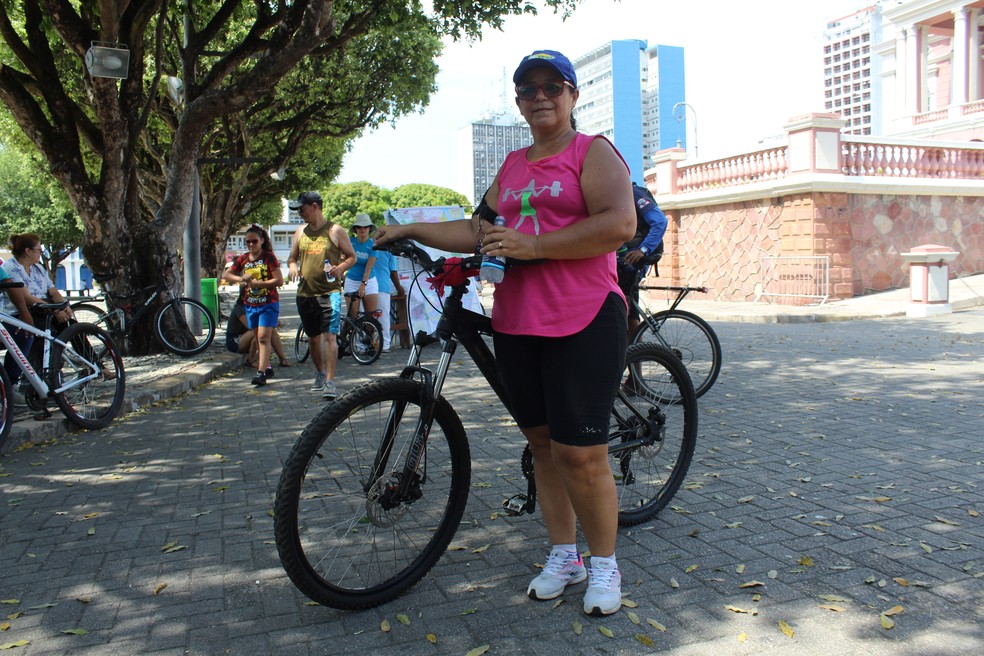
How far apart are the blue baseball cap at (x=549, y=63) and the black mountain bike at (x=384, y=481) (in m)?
0.70

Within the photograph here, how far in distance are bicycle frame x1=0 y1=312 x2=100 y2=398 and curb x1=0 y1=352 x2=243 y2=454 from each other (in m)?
0.28

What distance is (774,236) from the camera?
20812 millimetres

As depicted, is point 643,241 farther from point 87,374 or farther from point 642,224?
point 87,374

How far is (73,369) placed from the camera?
6863 millimetres

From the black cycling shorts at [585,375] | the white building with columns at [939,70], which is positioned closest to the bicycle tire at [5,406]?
the black cycling shorts at [585,375]

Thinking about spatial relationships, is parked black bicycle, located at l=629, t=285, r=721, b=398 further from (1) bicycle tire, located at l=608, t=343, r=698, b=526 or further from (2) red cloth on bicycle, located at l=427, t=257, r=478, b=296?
(2) red cloth on bicycle, located at l=427, t=257, r=478, b=296

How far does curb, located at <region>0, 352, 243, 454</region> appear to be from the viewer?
21.3 ft

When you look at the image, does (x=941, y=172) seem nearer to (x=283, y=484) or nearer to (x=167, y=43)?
(x=167, y=43)

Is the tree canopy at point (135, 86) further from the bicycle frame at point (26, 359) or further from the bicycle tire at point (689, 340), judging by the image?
the bicycle tire at point (689, 340)

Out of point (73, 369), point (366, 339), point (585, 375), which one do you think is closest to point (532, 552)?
point (585, 375)

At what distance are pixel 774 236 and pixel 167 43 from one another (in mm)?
15080

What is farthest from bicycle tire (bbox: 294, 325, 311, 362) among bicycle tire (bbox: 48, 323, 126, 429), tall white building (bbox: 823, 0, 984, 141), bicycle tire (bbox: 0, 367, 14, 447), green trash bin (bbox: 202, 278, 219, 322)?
tall white building (bbox: 823, 0, 984, 141)

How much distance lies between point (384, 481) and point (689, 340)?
4.48 meters

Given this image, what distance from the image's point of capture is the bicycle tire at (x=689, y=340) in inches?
268
